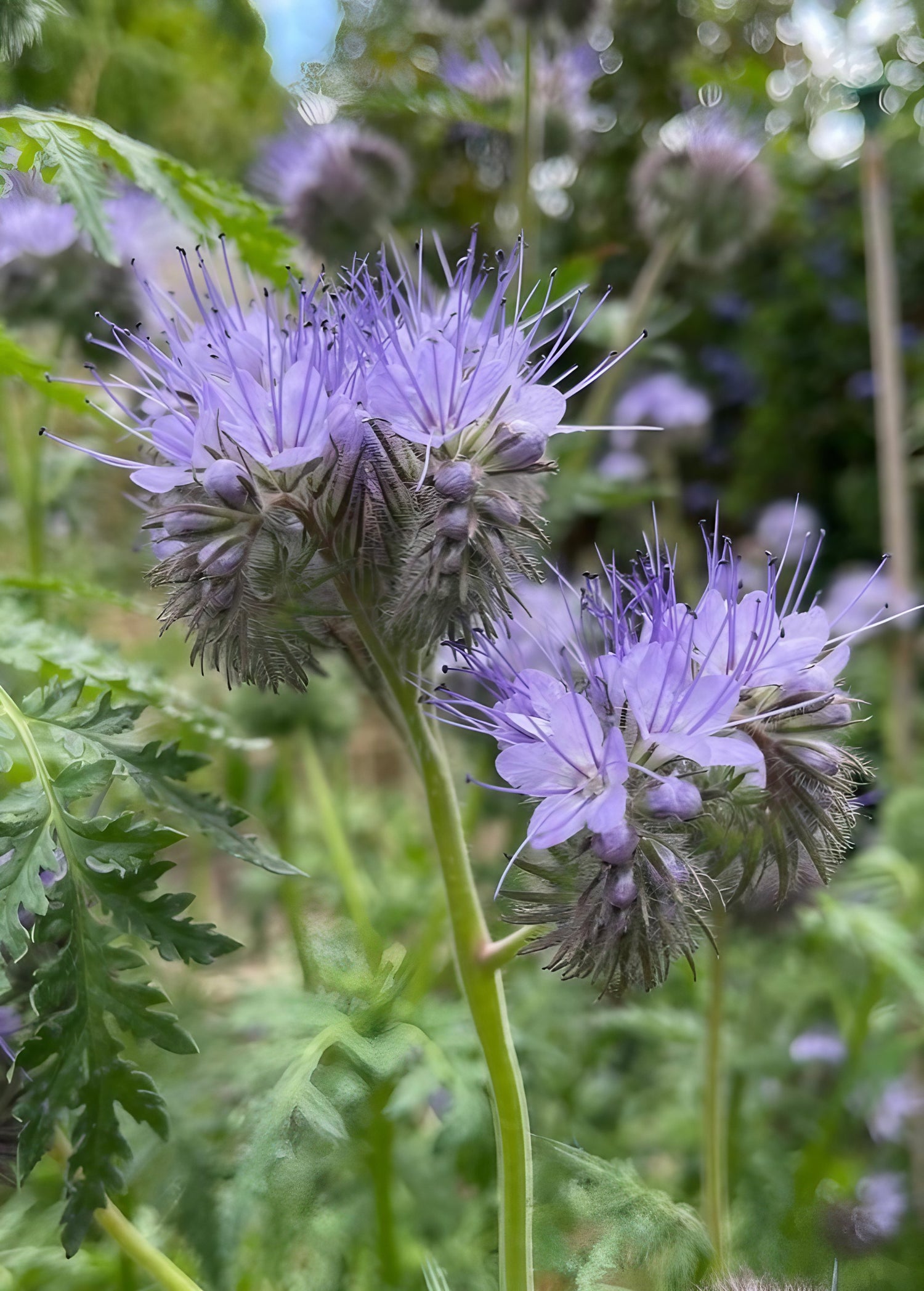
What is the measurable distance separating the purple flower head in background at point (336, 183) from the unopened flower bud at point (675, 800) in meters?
1.58

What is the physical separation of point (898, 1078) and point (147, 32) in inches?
107

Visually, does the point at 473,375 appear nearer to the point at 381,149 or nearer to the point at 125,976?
the point at 125,976

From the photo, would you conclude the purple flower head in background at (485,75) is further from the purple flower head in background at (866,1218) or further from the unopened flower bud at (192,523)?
the purple flower head in background at (866,1218)

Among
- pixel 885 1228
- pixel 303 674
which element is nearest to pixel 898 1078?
pixel 885 1228

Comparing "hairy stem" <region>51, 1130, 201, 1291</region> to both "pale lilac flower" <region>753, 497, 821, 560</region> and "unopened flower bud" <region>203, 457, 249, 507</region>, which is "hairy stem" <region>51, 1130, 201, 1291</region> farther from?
"pale lilac flower" <region>753, 497, 821, 560</region>

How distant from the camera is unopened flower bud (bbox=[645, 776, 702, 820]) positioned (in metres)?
0.72

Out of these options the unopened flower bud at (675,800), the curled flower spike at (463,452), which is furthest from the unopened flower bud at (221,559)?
the unopened flower bud at (675,800)

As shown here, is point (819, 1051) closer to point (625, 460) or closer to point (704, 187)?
point (625, 460)

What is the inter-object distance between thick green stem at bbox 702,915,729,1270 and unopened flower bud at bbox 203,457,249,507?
0.59 m

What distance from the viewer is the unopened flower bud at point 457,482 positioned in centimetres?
78

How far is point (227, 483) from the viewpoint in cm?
77

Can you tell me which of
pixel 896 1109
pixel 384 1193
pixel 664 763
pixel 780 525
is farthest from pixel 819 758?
pixel 780 525

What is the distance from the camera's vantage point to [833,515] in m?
3.90

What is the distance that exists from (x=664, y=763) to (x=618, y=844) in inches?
3.5
